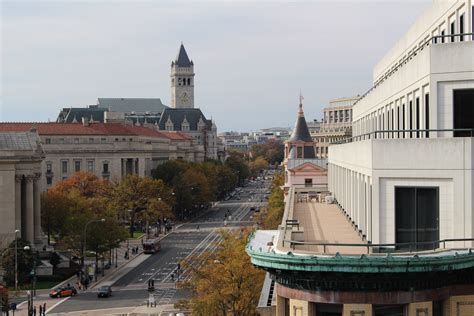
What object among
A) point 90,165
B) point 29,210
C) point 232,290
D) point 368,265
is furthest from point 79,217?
point 368,265

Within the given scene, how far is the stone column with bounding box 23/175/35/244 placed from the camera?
307 ft

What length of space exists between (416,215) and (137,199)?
105886mm

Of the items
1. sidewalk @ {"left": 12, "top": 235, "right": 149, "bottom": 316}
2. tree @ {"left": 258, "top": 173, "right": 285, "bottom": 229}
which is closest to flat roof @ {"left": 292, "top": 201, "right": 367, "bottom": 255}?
sidewalk @ {"left": 12, "top": 235, "right": 149, "bottom": 316}

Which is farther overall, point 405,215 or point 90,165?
point 90,165

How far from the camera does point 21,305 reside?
71500 millimetres

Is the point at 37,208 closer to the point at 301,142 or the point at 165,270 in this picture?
the point at 165,270

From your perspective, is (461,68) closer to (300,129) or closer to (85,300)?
(85,300)

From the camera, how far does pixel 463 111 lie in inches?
937

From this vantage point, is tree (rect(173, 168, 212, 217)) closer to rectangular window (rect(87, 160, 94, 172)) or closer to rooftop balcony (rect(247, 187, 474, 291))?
rectangular window (rect(87, 160, 94, 172))

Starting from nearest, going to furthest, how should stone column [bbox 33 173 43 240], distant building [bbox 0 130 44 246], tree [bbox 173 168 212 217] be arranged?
1. distant building [bbox 0 130 44 246]
2. stone column [bbox 33 173 43 240]
3. tree [bbox 173 168 212 217]

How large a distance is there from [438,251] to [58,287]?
64.6 meters

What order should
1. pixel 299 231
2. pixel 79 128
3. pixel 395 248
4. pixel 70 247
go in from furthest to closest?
pixel 79 128, pixel 70 247, pixel 299 231, pixel 395 248

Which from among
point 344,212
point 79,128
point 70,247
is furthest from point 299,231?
point 79,128

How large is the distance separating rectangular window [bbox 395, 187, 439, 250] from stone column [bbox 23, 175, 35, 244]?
74920 mm
